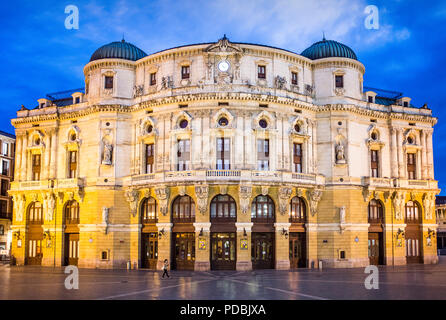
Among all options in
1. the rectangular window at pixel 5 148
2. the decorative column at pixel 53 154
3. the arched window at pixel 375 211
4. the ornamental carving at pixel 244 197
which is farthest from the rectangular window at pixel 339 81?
the rectangular window at pixel 5 148

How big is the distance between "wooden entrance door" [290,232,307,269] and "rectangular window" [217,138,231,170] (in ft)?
37.9

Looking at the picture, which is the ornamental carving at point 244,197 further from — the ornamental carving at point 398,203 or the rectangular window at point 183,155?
the ornamental carving at point 398,203

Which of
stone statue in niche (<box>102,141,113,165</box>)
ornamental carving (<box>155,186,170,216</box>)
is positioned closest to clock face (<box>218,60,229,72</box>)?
ornamental carving (<box>155,186,170,216</box>)

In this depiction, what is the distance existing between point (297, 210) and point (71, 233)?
2926cm

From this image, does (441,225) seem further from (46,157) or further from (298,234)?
(46,157)

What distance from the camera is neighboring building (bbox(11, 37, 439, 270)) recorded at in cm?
5534

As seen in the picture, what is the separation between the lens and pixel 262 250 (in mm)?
55656

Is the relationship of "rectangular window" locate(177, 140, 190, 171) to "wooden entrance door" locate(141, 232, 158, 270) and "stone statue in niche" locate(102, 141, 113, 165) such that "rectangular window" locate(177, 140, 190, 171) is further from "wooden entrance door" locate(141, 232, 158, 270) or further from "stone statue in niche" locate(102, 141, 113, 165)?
"stone statue in niche" locate(102, 141, 113, 165)

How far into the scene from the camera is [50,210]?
2484 inches

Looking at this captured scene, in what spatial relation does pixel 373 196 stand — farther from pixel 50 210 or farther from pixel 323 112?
pixel 50 210

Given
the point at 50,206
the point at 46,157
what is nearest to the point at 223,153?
the point at 50,206

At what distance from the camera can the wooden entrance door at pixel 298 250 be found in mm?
57544

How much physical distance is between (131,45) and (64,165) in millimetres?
18462
